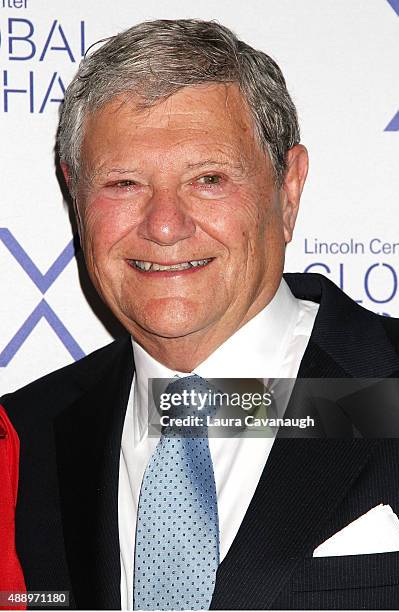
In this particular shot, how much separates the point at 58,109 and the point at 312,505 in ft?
3.86

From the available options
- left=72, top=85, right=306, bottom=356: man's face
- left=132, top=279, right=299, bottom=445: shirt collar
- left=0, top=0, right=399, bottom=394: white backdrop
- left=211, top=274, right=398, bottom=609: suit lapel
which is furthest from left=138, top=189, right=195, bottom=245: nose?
left=0, top=0, right=399, bottom=394: white backdrop

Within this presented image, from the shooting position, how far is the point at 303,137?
2.33 m

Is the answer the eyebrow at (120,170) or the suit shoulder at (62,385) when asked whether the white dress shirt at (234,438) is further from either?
the eyebrow at (120,170)

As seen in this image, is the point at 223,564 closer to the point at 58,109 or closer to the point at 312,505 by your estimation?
the point at 312,505

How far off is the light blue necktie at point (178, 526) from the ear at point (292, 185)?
1.45ft

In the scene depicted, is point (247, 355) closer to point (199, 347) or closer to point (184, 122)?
point (199, 347)

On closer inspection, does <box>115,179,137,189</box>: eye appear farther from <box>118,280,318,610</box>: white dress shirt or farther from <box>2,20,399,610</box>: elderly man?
<box>118,280,318,610</box>: white dress shirt

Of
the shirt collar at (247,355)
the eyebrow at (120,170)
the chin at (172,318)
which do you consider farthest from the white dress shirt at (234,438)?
the eyebrow at (120,170)

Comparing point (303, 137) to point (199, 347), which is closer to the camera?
point (199, 347)

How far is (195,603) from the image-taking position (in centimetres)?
170

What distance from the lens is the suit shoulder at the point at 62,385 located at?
218 cm

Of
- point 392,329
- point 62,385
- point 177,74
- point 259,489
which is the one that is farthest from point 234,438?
point 177,74

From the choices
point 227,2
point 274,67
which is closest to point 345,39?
point 227,2

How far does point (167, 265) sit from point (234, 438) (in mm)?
361
